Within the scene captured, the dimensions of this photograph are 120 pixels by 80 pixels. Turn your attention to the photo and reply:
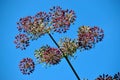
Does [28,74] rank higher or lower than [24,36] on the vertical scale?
lower

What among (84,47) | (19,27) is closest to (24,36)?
(19,27)

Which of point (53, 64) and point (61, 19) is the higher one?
point (61, 19)

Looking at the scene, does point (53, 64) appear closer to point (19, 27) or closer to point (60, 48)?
point (60, 48)

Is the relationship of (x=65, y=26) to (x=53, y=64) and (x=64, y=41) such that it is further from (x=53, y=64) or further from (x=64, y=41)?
(x=53, y=64)

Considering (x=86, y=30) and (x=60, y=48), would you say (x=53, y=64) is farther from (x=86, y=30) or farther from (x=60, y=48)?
(x=86, y=30)

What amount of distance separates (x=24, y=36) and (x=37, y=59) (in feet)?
3.71

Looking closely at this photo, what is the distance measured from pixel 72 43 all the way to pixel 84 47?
0.53 m

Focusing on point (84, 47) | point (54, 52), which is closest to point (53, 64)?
point (54, 52)

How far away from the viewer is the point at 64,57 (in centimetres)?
1575

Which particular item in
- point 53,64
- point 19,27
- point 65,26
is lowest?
point 53,64

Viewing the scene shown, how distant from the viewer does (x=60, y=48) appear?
51.6 ft

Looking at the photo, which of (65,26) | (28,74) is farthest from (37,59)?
(65,26)

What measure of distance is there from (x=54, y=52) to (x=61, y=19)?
1.38 meters

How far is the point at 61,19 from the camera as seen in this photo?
52.0ft
